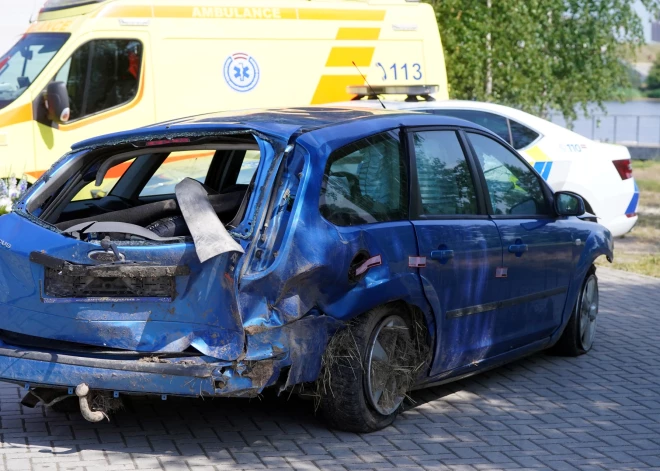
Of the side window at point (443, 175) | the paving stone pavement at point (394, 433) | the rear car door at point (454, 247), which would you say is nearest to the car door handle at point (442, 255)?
the rear car door at point (454, 247)

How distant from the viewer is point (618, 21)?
24.8m

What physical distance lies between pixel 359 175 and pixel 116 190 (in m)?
1.85

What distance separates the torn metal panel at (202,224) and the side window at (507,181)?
2.00 meters

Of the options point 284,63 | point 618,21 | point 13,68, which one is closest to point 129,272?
point 13,68

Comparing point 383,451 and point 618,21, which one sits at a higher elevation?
point 618,21

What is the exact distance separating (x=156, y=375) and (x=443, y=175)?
211cm

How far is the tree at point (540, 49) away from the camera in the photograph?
20016 millimetres

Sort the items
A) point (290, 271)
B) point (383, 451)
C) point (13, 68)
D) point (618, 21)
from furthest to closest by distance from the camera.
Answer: point (618, 21)
point (13, 68)
point (383, 451)
point (290, 271)

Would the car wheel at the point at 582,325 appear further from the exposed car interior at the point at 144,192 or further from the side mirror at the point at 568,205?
the exposed car interior at the point at 144,192

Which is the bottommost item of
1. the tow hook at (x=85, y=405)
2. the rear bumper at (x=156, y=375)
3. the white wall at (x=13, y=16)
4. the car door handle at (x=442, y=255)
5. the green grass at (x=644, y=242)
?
the green grass at (x=644, y=242)

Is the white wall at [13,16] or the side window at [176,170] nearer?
the side window at [176,170]

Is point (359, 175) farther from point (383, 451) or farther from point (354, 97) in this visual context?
point (354, 97)

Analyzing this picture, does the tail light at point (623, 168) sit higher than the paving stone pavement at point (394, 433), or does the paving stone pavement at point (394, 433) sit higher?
the tail light at point (623, 168)

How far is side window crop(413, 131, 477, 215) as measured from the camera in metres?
6.14
